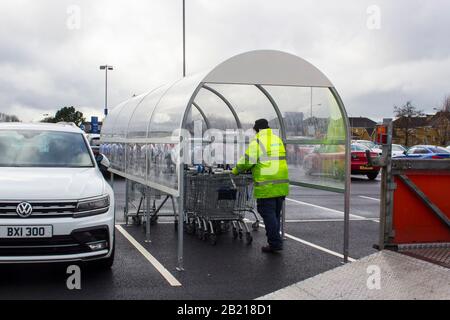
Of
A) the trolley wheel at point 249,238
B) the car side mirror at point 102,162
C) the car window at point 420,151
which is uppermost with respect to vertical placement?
the car side mirror at point 102,162

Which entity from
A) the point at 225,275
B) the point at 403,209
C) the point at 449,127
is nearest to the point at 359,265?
the point at 403,209

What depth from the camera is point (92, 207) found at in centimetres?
634

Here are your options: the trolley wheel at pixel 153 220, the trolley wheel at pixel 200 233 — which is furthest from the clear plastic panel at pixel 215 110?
the trolley wheel at pixel 200 233

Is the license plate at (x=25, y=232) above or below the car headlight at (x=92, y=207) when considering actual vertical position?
below

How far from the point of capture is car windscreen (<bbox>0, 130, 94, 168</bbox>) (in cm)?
724

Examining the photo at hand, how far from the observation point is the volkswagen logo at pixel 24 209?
5922 mm

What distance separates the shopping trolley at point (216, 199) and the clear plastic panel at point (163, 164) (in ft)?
2.47

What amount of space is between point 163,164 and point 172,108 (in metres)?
0.80

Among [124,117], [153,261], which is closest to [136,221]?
[124,117]

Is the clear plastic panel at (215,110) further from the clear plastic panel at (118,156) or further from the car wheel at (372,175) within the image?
the car wheel at (372,175)

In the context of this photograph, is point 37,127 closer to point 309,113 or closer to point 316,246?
point 309,113

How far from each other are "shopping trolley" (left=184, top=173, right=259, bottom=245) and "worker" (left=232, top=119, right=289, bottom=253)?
0.76m
